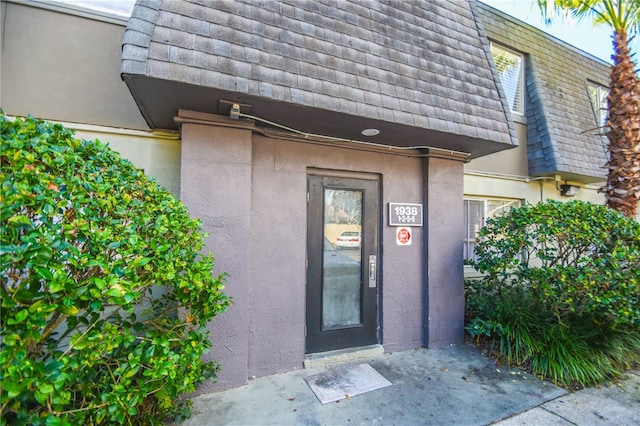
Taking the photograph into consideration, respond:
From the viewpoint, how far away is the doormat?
10.5ft

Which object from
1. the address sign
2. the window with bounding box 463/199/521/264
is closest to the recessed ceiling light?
the address sign

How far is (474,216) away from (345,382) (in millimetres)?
4304

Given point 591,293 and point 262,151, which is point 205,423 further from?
point 591,293

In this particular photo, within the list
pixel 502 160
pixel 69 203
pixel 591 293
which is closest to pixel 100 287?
pixel 69 203

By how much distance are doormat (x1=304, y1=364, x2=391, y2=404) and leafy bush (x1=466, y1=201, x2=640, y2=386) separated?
193 cm

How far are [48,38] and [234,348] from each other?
4198 millimetres

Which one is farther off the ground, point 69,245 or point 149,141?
point 149,141

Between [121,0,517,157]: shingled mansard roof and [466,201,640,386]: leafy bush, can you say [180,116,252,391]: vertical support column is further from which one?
[466,201,640,386]: leafy bush

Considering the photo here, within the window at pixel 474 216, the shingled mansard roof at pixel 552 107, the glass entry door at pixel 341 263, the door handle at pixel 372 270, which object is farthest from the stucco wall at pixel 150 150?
the shingled mansard roof at pixel 552 107

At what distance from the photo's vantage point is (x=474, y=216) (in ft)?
19.4

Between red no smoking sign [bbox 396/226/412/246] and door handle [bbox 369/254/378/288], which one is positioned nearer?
door handle [bbox 369/254/378/288]

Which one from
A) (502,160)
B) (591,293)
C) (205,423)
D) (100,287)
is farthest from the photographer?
(502,160)

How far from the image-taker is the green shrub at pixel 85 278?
1.65 m

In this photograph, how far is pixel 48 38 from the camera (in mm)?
3303
